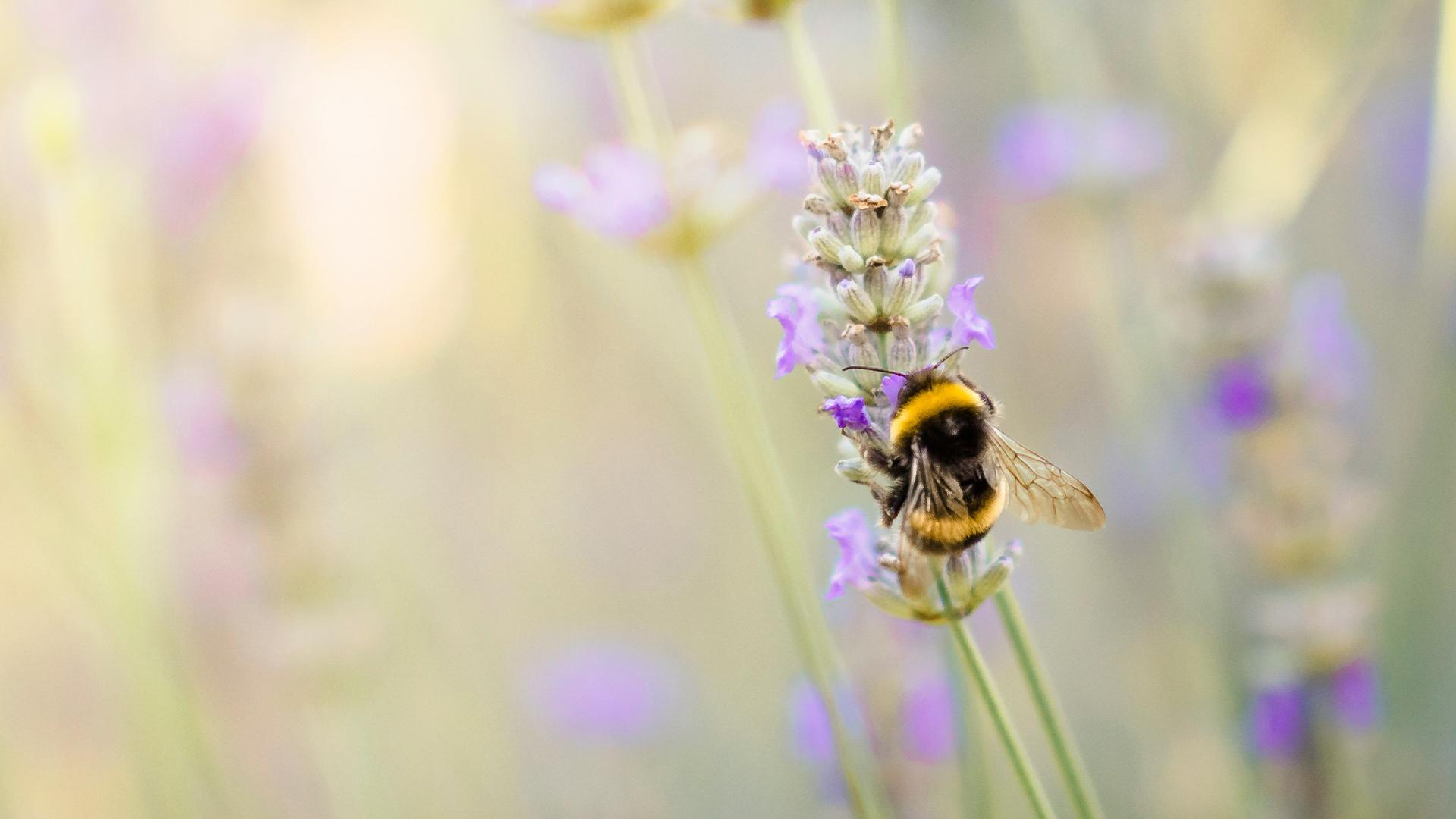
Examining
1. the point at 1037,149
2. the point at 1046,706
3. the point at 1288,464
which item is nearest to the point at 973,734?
the point at 1046,706

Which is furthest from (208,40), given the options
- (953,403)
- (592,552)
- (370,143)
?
(953,403)

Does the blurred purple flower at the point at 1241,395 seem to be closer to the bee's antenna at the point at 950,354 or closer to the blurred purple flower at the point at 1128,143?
the blurred purple flower at the point at 1128,143

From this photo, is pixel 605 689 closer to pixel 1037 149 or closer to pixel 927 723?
pixel 927 723

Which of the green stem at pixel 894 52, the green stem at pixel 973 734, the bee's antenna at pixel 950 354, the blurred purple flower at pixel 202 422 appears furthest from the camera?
the blurred purple flower at pixel 202 422

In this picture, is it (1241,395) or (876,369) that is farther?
(1241,395)

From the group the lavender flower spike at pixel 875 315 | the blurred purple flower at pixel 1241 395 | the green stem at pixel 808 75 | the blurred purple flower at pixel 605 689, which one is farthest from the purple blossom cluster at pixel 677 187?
the blurred purple flower at pixel 605 689
